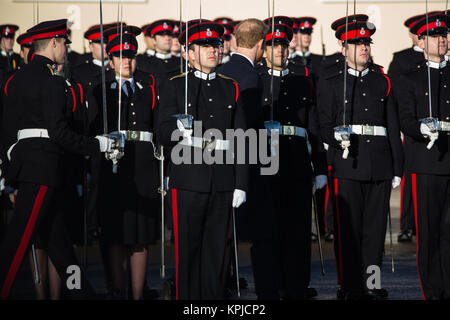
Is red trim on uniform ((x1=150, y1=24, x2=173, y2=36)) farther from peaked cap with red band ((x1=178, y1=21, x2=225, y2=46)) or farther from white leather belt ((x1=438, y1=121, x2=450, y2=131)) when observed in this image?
peaked cap with red band ((x1=178, y1=21, x2=225, y2=46))

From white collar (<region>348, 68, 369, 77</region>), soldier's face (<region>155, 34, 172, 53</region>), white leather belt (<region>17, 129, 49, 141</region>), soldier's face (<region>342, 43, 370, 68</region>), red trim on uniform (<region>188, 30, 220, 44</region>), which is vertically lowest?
white leather belt (<region>17, 129, 49, 141</region>)

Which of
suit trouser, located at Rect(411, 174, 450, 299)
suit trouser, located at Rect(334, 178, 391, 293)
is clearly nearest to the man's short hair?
suit trouser, located at Rect(334, 178, 391, 293)

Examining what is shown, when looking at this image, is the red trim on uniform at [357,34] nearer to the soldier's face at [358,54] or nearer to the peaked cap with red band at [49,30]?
the soldier's face at [358,54]

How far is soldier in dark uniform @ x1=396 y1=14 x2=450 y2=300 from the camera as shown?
7.07 meters

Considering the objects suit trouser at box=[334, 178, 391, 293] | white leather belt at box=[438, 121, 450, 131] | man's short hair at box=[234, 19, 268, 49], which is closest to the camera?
man's short hair at box=[234, 19, 268, 49]

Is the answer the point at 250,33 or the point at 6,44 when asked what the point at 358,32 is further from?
the point at 6,44

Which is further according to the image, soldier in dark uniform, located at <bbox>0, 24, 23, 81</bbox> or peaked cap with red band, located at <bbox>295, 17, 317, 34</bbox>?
peaked cap with red band, located at <bbox>295, 17, 317, 34</bbox>

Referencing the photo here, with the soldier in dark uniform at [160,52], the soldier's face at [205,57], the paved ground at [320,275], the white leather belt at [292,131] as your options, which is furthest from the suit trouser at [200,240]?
the soldier in dark uniform at [160,52]

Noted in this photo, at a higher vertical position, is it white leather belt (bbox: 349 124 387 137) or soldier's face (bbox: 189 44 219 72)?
soldier's face (bbox: 189 44 219 72)

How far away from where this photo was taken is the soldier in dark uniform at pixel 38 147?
623cm

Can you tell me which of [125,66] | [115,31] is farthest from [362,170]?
[115,31]

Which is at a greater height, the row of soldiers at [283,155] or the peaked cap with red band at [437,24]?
the peaked cap with red band at [437,24]

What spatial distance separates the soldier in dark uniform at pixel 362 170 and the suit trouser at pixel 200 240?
1.38 metres
